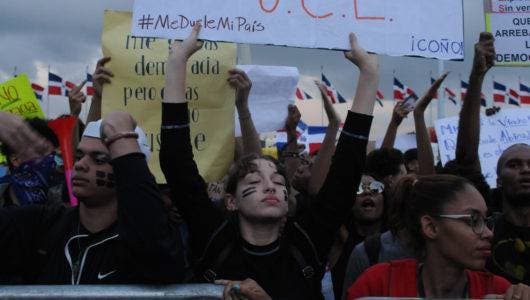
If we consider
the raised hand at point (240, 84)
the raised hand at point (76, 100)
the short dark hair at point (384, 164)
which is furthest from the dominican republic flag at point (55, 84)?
the raised hand at point (240, 84)

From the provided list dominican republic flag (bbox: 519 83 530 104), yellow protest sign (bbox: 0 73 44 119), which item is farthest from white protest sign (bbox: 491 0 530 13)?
dominican republic flag (bbox: 519 83 530 104)

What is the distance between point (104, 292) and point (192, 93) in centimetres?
209

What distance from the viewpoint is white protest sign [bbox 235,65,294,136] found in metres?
4.39

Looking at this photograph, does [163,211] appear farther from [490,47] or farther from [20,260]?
[490,47]

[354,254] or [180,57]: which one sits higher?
[180,57]

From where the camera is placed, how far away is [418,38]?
143 inches

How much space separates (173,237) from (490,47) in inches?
93.6

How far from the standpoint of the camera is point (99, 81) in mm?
3855

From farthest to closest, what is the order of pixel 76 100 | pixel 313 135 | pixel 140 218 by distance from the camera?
1. pixel 313 135
2. pixel 76 100
3. pixel 140 218

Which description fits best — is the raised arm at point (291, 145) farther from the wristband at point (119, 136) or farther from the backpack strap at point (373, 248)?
the wristband at point (119, 136)

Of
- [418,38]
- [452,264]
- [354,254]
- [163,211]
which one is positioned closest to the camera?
[163,211]

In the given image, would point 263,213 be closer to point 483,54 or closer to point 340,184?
point 340,184

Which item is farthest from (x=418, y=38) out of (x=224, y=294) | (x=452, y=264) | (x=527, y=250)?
(x=224, y=294)

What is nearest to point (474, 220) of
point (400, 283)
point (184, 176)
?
point (400, 283)
